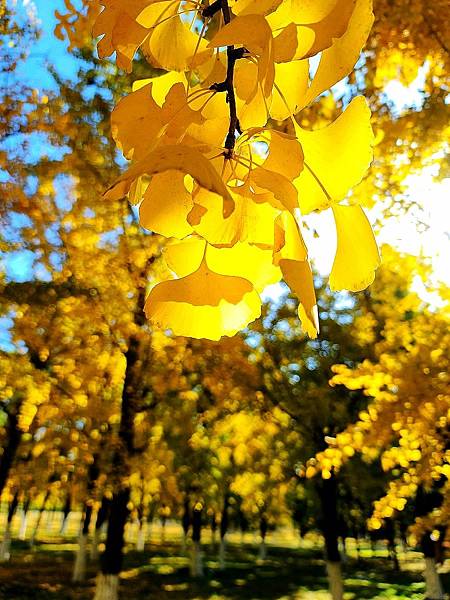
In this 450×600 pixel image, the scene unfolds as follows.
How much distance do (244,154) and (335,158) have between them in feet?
0.26

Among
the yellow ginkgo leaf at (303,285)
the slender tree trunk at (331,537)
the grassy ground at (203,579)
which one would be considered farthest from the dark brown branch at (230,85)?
the grassy ground at (203,579)

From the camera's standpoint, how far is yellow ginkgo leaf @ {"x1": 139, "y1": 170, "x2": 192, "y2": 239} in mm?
383

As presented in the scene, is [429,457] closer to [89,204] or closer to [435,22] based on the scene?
[435,22]

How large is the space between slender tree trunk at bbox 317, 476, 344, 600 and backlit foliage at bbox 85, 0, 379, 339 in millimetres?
12579

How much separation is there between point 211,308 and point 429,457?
3.58m

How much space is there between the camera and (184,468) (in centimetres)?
1543

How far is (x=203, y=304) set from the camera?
1.27ft

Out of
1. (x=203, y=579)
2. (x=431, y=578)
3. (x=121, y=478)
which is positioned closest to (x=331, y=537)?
(x=431, y=578)

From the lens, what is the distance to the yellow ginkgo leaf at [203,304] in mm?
391

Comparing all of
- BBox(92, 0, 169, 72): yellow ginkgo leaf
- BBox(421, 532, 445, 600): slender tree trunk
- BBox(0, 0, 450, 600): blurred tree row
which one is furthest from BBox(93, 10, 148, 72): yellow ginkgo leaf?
BBox(421, 532, 445, 600): slender tree trunk

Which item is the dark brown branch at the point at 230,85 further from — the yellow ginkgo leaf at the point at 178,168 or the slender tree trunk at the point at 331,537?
the slender tree trunk at the point at 331,537

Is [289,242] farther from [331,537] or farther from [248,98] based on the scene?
[331,537]

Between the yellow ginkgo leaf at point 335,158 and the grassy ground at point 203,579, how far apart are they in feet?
54.5

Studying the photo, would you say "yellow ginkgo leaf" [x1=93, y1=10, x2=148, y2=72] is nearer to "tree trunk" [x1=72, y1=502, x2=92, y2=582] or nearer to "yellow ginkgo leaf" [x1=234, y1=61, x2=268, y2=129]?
"yellow ginkgo leaf" [x1=234, y1=61, x2=268, y2=129]
